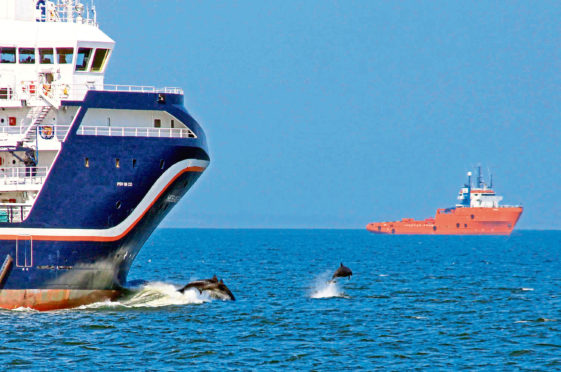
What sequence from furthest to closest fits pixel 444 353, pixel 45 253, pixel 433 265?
pixel 433 265 < pixel 45 253 < pixel 444 353

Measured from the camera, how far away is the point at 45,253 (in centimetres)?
3931

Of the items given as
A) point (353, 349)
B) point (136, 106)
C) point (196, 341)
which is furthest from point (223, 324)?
point (136, 106)

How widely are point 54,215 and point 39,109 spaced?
4.95 m

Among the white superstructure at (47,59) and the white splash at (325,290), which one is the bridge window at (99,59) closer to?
the white superstructure at (47,59)

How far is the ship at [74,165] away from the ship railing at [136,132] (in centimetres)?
5

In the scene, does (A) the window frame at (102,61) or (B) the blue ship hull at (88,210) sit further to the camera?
(A) the window frame at (102,61)

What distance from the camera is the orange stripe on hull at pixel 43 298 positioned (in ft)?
130

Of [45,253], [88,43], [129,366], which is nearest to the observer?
[129,366]

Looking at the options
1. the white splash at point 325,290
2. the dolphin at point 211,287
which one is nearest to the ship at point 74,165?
the dolphin at point 211,287

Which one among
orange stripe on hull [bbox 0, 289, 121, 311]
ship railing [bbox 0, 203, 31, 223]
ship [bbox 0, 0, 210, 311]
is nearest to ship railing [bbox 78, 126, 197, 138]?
ship [bbox 0, 0, 210, 311]

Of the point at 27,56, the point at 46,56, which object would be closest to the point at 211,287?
the point at 46,56

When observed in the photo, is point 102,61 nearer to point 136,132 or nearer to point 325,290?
point 136,132

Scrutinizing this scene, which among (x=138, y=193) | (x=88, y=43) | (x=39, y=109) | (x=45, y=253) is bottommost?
(x=45, y=253)

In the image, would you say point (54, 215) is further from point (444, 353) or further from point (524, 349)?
point (524, 349)
